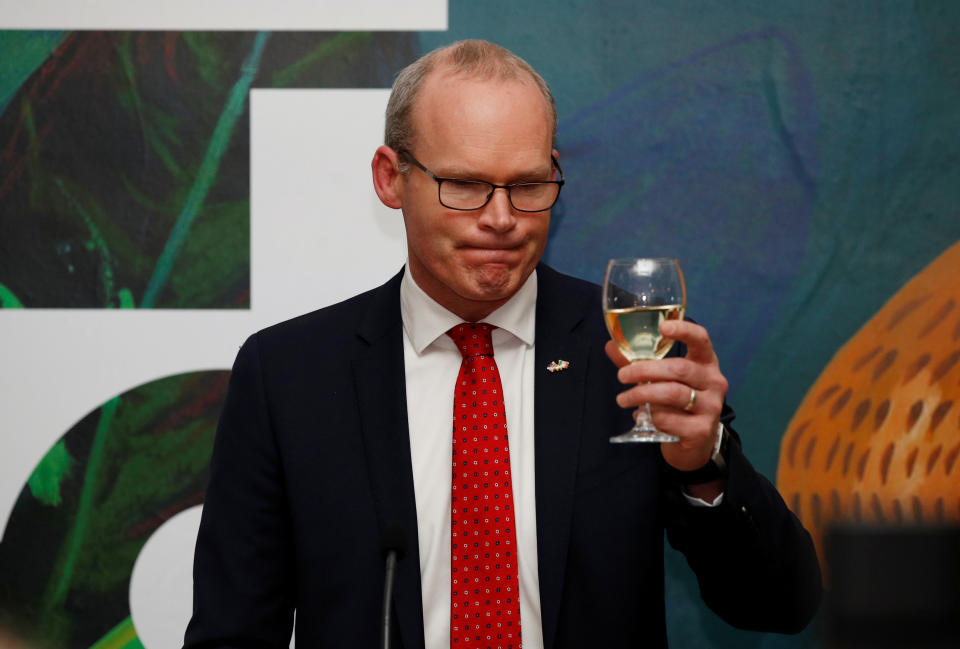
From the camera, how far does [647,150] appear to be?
2365mm

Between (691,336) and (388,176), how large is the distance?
84 centimetres

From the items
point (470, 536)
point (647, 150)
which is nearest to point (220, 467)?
point (470, 536)

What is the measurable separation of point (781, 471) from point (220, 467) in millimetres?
1307

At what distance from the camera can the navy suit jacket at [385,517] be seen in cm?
166

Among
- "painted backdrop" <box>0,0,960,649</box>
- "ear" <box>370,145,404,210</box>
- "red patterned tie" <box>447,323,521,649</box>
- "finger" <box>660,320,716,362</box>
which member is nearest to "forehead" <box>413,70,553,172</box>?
"ear" <box>370,145,404,210</box>

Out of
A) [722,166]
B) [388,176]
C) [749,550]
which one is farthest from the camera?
[722,166]

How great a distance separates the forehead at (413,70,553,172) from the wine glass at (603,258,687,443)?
467mm

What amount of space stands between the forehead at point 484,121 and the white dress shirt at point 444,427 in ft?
0.93

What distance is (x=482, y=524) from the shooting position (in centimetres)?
169

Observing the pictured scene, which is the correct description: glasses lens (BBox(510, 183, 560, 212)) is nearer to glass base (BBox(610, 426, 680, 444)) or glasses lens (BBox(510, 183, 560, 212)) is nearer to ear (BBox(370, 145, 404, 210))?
ear (BBox(370, 145, 404, 210))

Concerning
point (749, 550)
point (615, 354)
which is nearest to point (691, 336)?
point (615, 354)

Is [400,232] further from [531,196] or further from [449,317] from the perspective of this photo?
[531,196]

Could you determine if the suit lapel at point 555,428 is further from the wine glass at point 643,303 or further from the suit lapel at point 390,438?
the wine glass at point 643,303

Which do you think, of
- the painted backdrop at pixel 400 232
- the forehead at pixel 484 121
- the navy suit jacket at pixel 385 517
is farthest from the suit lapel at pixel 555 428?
the painted backdrop at pixel 400 232
